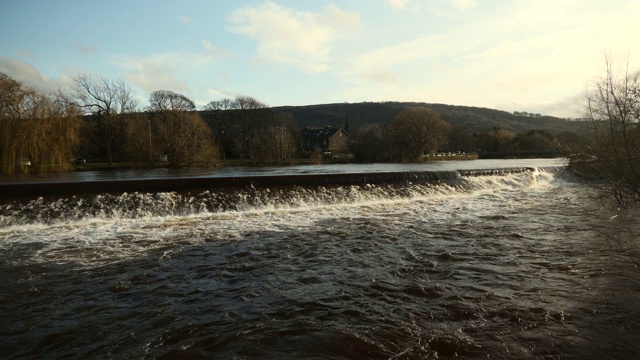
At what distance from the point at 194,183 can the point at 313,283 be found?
944 centimetres

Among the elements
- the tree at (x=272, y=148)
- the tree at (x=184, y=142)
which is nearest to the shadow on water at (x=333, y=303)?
the tree at (x=184, y=142)

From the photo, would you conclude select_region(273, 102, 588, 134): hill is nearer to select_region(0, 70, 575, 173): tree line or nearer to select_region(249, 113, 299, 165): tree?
select_region(0, 70, 575, 173): tree line

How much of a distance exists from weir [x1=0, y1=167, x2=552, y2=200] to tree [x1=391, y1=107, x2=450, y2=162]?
3527 centimetres

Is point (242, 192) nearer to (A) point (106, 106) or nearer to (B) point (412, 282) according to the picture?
(B) point (412, 282)

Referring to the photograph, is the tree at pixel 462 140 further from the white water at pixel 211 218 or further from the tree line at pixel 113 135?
the white water at pixel 211 218

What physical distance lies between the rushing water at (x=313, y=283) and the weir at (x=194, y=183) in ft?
2.24

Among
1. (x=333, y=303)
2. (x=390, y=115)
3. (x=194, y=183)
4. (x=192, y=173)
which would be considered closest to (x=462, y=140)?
(x=390, y=115)

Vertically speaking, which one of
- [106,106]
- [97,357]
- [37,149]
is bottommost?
[97,357]

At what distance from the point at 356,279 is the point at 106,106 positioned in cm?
4778

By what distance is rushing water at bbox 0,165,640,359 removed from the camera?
4312 millimetres

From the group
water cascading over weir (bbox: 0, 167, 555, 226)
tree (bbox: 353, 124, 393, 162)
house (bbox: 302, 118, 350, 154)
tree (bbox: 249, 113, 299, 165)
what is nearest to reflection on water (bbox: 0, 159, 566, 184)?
water cascading over weir (bbox: 0, 167, 555, 226)

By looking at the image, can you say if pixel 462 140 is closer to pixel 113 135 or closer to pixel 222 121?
pixel 222 121

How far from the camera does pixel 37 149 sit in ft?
88.8

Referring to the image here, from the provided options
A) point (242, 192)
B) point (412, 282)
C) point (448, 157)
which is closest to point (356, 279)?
Result: point (412, 282)
